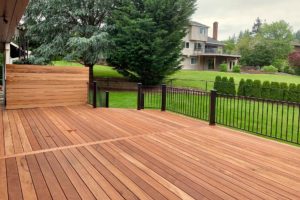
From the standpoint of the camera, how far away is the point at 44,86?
7699 millimetres

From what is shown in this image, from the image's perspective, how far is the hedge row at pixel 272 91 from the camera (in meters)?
12.0

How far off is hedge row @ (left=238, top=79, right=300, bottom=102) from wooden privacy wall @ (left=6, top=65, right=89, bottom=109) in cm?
823

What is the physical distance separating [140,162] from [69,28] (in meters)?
13.1

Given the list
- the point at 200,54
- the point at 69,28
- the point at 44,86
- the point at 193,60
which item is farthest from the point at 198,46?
the point at 44,86

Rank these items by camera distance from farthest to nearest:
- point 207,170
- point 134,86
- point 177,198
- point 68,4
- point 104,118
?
point 134,86 → point 68,4 → point 104,118 → point 207,170 → point 177,198

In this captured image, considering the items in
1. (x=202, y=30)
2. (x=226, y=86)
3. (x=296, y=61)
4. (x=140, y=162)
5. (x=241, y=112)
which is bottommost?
(x=140, y=162)

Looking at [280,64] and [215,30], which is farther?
[215,30]

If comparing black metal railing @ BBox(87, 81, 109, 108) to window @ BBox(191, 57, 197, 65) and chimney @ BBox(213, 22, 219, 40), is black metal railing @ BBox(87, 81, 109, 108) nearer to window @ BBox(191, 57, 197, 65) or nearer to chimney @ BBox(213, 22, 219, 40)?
window @ BBox(191, 57, 197, 65)

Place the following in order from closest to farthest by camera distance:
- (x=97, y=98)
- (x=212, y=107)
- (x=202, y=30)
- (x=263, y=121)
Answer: (x=212, y=107)
(x=97, y=98)
(x=263, y=121)
(x=202, y=30)

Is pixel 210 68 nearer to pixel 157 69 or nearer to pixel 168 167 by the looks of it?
pixel 157 69

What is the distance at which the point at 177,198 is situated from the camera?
246cm

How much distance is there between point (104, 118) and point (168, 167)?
3292 millimetres

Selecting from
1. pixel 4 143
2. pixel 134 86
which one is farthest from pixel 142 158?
pixel 134 86

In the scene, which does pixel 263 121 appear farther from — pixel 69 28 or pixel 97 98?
pixel 69 28
